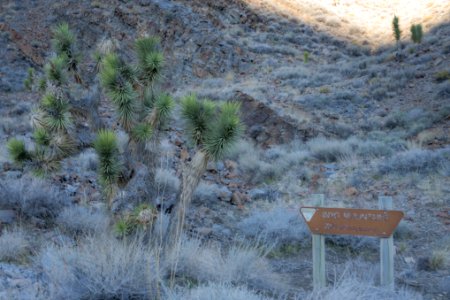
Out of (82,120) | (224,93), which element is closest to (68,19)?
(224,93)

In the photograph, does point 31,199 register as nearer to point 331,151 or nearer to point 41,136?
point 41,136

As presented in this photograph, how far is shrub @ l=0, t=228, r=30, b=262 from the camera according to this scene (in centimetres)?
562

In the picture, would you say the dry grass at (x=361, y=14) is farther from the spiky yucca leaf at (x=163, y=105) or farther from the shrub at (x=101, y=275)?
the shrub at (x=101, y=275)

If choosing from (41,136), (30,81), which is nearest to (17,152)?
(41,136)

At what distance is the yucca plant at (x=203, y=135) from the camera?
5.84 metres

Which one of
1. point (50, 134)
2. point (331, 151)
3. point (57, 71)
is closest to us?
point (50, 134)

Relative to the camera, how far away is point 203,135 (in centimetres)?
600

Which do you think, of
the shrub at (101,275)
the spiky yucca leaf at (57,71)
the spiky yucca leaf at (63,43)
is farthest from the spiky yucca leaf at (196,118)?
the spiky yucca leaf at (63,43)

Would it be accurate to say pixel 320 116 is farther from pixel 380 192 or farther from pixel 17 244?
pixel 17 244

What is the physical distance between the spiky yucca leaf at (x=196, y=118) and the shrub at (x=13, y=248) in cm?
247

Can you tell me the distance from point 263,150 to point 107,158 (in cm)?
960

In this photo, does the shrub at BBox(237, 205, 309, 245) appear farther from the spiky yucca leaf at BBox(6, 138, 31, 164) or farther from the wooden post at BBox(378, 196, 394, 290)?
the spiky yucca leaf at BBox(6, 138, 31, 164)

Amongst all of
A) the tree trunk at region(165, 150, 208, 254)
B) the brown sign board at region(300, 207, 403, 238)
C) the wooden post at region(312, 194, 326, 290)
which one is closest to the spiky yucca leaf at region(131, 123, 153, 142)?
the tree trunk at region(165, 150, 208, 254)

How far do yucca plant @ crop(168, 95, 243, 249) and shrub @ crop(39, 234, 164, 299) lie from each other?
1.32m
